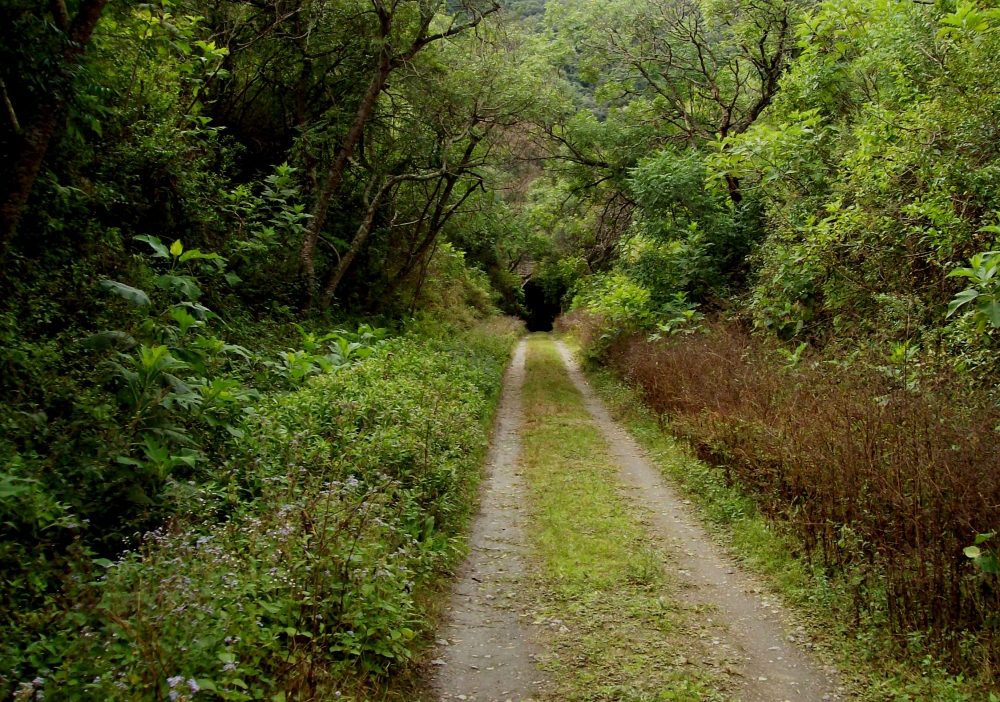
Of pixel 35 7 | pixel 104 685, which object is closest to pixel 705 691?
pixel 104 685

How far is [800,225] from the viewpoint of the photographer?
1131 cm

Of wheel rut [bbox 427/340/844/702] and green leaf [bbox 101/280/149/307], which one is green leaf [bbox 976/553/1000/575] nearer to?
wheel rut [bbox 427/340/844/702]

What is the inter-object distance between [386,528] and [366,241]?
39.5 feet

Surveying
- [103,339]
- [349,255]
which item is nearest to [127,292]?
[103,339]

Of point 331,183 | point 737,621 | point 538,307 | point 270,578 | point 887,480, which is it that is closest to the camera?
point 270,578

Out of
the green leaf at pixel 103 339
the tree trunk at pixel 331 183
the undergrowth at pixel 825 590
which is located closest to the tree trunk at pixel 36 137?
the green leaf at pixel 103 339

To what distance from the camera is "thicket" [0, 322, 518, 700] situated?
114 inches

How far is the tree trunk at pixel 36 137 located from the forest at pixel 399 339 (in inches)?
1.2

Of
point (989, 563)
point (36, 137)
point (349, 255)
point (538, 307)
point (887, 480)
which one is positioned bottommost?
point (989, 563)

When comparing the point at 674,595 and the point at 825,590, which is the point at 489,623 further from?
the point at 825,590

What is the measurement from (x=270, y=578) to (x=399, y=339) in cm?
896

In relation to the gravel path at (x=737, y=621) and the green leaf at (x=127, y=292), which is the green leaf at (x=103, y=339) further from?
the gravel path at (x=737, y=621)

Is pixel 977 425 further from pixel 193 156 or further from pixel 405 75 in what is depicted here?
pixel 405 75

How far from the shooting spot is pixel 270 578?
3627 millimetres
